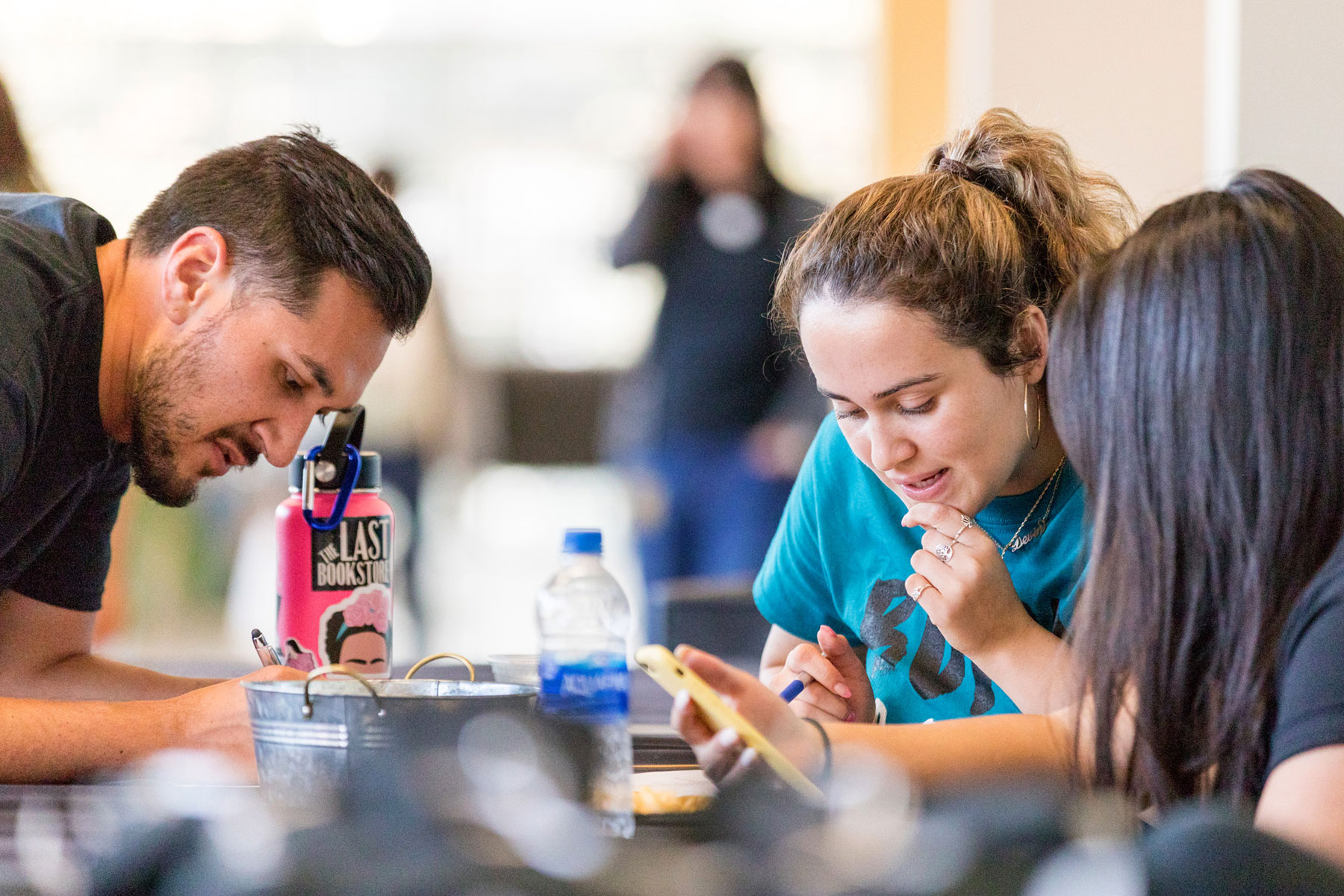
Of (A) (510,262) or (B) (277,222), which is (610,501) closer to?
(A) (510,262)

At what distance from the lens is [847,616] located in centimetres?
139

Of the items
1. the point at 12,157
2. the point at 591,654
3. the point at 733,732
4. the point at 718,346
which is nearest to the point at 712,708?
the point at 733,732

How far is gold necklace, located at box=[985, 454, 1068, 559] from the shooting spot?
123 cm

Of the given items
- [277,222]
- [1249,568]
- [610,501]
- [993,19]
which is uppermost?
[993,19]

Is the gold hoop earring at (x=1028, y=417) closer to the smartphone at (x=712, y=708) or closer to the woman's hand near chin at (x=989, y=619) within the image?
the woman's hand near chin at (x=989, y=619)

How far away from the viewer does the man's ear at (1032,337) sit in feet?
3.93

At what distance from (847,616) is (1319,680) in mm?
748

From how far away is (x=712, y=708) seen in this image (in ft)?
2.34

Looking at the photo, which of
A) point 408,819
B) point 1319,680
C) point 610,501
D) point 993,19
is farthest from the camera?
point 610,501

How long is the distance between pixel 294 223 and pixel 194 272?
0.12 meters

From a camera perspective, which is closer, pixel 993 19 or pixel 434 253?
pixel 993 19

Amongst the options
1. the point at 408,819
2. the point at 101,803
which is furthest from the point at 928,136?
the point at 408,819

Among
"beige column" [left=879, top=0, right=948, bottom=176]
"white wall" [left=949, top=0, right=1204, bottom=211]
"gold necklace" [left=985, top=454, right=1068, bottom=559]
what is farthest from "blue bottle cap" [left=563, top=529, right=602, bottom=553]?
"beige column" [left=879, top=0, right=948, bottom=176]

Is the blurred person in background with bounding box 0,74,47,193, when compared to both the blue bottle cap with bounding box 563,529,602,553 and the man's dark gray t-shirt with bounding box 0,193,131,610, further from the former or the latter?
the blue bottle cap with bounding box 563,529,602,553
